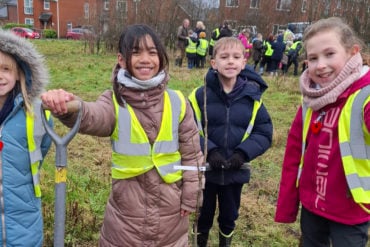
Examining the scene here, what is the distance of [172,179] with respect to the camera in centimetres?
208

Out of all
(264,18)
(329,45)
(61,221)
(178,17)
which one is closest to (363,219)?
(329,45)

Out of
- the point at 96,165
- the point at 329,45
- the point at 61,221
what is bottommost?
the point at 96,165

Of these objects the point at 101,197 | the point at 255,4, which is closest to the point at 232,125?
→ the point at 101,197

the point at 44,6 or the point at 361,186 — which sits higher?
the point at 44,6

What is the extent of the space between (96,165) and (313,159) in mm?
3251

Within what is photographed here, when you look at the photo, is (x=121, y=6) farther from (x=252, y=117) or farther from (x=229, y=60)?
(x=252, y=117)

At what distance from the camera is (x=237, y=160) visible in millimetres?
2625

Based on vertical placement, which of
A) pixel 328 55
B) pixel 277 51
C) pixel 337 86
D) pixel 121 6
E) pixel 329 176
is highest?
pixel 121 6

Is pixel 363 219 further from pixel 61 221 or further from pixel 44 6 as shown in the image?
pixel 44 6

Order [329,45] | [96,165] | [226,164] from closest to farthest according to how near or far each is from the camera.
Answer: [329,45] < [226,164] < [96,165]

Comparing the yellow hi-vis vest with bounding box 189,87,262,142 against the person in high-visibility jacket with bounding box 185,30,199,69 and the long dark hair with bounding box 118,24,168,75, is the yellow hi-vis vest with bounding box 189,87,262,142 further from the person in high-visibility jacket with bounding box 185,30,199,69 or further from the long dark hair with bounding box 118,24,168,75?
the person in high-visibility jacket with bounding box 185,30,199,69

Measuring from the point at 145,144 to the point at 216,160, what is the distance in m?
0.78

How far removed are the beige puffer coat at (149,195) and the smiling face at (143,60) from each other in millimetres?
100

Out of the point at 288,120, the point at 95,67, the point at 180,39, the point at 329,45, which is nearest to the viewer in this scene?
the point at 329,45
